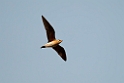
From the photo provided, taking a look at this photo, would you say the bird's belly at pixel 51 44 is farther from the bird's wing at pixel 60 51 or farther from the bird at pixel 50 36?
the bird's wing at pixel 60 51

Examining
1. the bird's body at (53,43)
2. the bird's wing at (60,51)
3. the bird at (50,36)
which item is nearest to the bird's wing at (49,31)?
the bird at (50,36)

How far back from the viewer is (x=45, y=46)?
2677cm

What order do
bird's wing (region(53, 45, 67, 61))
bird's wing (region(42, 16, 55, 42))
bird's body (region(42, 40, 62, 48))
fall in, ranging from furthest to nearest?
bird's wing (region(53, 45, 67, 61)) → bird's body (region(42, 40, 62, 48)) → bird's wing (region(42, 16, 55, 42))

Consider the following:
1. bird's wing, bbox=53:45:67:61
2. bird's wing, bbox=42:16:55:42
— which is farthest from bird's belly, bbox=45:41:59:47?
bird's wing, bbox=53:45:67:61

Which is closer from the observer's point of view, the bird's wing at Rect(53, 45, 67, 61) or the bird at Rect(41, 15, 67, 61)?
the bird at Rect(41, 15, 67, 61)

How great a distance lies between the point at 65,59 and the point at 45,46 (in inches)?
148

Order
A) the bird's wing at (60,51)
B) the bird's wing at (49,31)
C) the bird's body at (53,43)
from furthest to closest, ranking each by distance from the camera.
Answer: the bird's wing at (60,51) → the bird's body at (53,43) → the bird's wing at (49,31)

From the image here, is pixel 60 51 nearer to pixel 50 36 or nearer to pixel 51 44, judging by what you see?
pixel 51 44

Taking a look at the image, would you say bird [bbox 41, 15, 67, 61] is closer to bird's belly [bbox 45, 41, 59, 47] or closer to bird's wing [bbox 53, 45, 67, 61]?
bird's belly [bbox 45, 41, 59, 47]

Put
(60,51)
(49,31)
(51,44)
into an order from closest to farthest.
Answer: (49,31)
(51,44)
(60,51)

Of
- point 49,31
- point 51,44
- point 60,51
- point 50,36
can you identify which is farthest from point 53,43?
point 60,51

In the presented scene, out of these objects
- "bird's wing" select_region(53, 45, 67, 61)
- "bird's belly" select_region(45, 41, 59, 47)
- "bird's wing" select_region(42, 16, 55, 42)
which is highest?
"bird's wing" select_region(42, 16, 55, 42)

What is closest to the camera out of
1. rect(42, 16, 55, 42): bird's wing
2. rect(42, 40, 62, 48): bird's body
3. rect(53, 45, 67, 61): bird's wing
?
rect(42, 16, 55, 42): bird's wing

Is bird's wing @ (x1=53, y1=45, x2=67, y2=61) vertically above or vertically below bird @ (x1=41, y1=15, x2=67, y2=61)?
below
